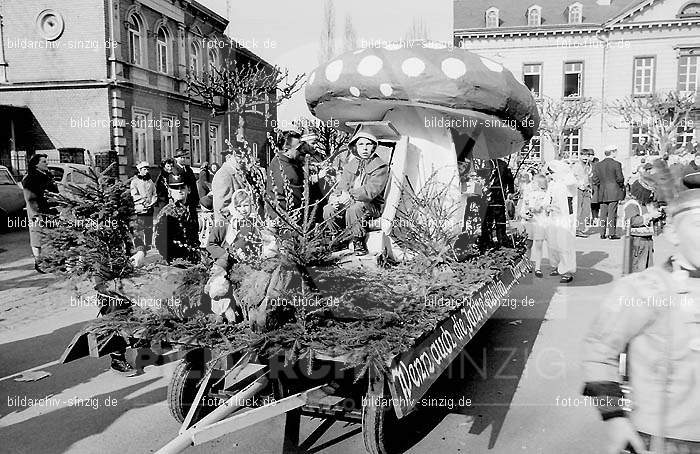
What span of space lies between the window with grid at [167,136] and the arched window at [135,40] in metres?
2.70

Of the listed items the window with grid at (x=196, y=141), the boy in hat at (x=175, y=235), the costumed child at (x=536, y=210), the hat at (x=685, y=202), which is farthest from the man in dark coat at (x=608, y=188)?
the window with grid at (x=196, y=141)

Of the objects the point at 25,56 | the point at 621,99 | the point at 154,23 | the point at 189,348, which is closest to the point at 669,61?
the point at 621,99

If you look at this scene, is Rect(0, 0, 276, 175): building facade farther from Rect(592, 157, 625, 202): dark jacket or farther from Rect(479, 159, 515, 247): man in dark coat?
Rect(479, 159, 515, 247): man in dark coat

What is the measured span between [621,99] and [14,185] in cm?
3386

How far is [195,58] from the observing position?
95.9ft

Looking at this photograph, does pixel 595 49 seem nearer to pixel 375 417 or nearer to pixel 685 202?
pixel 375 417

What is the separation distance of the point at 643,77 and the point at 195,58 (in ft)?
86.7

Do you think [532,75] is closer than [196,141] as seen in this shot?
No

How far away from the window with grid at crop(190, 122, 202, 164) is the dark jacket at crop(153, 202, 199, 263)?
2458 cm

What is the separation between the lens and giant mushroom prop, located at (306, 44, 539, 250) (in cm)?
534

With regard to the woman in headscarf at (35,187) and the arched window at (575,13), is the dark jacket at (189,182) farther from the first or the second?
the arched window at (575,13)

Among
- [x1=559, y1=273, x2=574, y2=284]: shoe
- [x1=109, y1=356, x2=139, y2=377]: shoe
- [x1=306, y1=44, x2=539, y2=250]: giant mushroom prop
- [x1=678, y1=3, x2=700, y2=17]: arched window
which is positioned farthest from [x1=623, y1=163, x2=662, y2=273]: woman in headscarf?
[x1=678, y1=3, x2=700, y2=17]: arched window

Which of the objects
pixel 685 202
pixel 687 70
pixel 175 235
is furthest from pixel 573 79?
pixel 685 202

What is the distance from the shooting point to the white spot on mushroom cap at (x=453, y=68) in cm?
530
